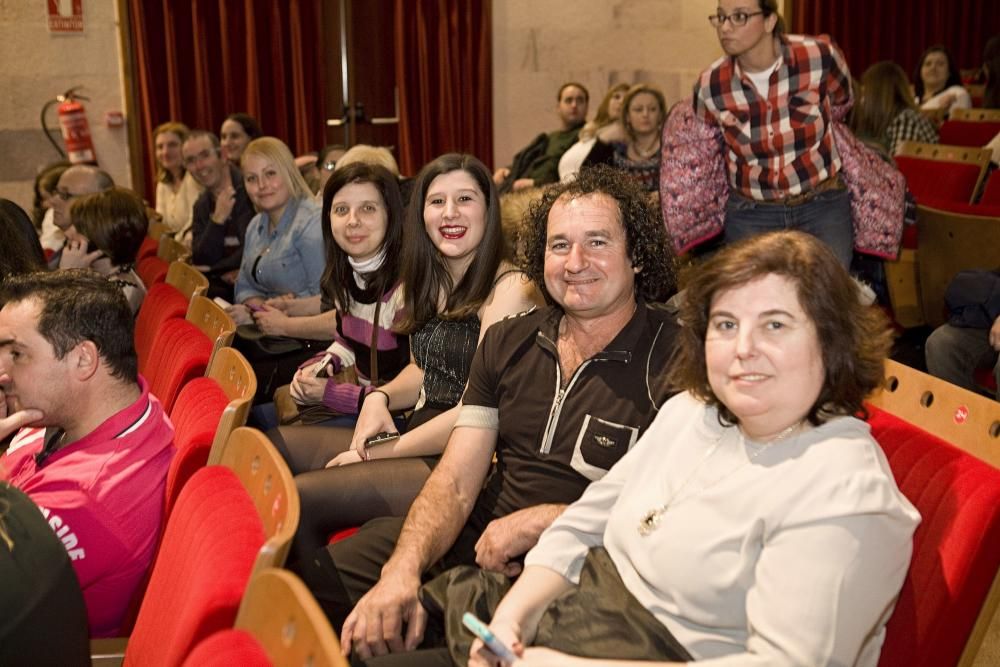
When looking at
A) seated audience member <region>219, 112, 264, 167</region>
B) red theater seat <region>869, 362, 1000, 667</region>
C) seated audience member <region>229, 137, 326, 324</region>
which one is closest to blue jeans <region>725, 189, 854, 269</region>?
red theater seat <region>869, 362, 1000, 667</region>

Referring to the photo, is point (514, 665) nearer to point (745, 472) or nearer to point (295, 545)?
point (745, 472)

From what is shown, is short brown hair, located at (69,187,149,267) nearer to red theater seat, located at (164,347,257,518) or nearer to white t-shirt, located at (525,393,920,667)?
red theater seat, located at (164,347,257,518)

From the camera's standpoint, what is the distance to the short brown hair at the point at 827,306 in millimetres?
1477

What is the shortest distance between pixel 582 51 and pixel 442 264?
6131 millimetres

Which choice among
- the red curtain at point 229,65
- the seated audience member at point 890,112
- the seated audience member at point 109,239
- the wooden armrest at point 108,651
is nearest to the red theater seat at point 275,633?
the wooden armrest at point 108,651

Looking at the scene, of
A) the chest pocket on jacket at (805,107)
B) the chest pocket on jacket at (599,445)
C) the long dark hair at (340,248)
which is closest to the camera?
the chest pocket on jacket at (599,445)

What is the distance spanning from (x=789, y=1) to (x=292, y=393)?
7.80 m

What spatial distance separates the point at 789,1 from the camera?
948cm

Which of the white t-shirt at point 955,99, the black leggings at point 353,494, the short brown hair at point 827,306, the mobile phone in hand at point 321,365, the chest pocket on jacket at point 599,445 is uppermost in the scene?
the white t-shirt at point 955,99

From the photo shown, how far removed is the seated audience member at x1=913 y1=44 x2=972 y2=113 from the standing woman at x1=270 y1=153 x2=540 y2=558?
6555 millimetres

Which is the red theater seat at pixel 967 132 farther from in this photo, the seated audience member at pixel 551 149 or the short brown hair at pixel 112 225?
the short brown hair at pixel 112 225

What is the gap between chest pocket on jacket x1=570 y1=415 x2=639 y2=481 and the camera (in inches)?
77.9

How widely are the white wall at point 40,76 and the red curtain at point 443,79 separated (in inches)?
87.6

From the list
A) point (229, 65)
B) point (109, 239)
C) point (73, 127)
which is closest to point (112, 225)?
point (109, 239)
